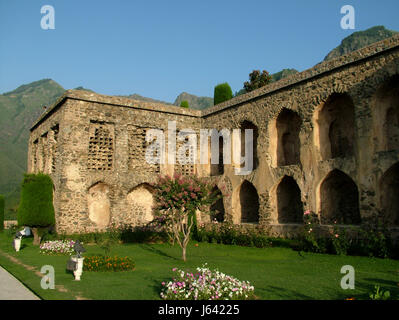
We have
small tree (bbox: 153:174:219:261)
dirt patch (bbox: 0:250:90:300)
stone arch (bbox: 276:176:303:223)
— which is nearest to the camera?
dirt patch (bbox: 0:250:90:300)

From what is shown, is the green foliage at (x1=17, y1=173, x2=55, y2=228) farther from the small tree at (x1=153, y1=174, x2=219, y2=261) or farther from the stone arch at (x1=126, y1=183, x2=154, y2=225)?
the small tree at (x1=153, y1=174, x2=219, y2=261)

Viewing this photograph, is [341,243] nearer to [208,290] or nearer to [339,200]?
[339,200]

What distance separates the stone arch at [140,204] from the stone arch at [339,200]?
8720 millimetres

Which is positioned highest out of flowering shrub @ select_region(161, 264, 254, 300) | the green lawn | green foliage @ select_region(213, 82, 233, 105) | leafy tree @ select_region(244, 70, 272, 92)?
leafy tree @ select_region(244, 70, 272, 92)

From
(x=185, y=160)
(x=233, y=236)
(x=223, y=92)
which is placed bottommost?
(x=233, y=236)

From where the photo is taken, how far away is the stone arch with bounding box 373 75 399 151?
40.0 feet

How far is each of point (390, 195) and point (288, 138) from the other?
5645mm

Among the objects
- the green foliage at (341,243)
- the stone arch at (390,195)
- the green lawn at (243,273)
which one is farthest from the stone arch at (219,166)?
the stone arch at (390,195)

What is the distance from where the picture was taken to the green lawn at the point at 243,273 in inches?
269

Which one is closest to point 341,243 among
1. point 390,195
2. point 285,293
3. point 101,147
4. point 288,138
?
point 390,195

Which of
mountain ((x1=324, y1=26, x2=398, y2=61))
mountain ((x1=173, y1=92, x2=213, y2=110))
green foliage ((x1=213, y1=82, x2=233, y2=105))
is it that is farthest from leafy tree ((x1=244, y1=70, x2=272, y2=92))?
mountain ((x1=173, y1=92, x2=213, y2=110))

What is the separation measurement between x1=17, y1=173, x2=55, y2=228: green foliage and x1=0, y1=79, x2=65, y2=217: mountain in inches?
1208

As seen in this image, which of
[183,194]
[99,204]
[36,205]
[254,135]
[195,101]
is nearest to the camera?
[183,194]

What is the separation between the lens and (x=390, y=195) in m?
12.2
